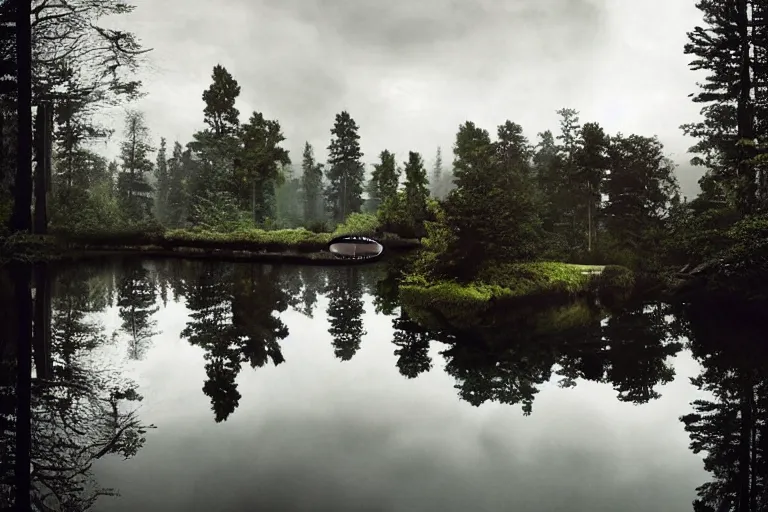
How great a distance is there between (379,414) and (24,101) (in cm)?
2053

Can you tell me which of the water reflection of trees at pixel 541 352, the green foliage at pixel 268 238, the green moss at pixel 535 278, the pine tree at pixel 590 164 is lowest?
the water reflection of trees at pixel 541 352

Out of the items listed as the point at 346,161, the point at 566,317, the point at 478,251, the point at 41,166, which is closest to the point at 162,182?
the point at 346,161

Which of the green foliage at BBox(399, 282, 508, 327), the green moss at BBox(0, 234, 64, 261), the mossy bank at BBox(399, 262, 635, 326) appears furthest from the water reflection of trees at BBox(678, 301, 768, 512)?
the green moss at BBox(0, 234, 64, 261)

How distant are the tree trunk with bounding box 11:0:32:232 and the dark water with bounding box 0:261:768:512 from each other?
1005cm

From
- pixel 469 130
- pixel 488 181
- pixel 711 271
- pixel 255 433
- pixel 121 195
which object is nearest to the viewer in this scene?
pixel 255 433

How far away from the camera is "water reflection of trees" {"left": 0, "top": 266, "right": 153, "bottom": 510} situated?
12.9 ft

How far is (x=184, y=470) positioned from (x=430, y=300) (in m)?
9.63

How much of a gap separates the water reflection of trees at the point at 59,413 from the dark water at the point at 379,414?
0.02 metres

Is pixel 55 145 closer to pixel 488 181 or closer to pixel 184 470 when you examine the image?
pixel 488 181

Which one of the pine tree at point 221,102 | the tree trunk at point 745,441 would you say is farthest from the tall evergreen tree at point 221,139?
the tree trunk at point 745,441

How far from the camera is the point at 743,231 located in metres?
12.9

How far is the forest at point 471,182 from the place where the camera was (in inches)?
567

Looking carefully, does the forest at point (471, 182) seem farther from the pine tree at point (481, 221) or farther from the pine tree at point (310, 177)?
the pine tree at point (310, 177)

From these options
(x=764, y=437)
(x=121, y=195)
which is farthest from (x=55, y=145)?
(x=764, y=437)
